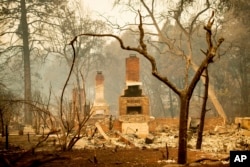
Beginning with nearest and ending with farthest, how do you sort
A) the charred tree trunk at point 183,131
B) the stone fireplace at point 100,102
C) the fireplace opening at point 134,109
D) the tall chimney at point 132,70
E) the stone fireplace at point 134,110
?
the charred tree trunk at point 183,131 → the stone fireplace at point 134,110 → the fireplace opening at point 134,109 → the tall chimney at point 132,70 → the stone fireplace at point 100,102

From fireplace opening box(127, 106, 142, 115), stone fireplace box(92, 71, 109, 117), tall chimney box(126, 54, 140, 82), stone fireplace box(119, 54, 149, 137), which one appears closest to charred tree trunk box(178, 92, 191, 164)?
stone fireplace box(119, 54, 149, 137)

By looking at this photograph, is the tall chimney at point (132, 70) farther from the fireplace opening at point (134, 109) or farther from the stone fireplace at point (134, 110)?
the fireplace opening at point (134, 109)

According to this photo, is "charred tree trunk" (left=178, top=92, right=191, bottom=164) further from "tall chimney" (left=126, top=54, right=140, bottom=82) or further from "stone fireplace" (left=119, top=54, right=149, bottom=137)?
"tall chimney" (left=126, top=54, right=140, bottom=82)

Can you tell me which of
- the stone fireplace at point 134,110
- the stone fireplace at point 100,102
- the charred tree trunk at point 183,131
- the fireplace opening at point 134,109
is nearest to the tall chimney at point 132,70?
the stone fireplace at point 134,110

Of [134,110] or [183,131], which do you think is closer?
[183,131]

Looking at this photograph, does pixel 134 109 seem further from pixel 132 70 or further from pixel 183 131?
pixel 183 131

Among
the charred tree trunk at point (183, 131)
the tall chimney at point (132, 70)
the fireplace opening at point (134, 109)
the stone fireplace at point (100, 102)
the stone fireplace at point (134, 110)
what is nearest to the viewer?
the charred tree trunk at point (183, 131)

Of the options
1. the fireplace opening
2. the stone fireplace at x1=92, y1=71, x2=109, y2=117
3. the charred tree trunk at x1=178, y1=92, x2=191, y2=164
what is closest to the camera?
the charred tree trunk at x1=178, y1=92, x2=191, y2=164

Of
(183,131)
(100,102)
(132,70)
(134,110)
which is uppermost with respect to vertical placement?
(132,70)

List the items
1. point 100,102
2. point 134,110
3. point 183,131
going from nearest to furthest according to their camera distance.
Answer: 1. point 183,131
2. point 134,110
3. point 100,102

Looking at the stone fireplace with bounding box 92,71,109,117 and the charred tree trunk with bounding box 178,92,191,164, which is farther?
the stone fireplace with bounding box 92,71,109,117

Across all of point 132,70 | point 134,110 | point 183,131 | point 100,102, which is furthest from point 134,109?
point 183,131

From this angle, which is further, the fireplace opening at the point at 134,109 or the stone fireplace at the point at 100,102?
the stone fireplace at the point at 100,102

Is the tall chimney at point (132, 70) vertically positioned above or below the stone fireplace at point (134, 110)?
above
